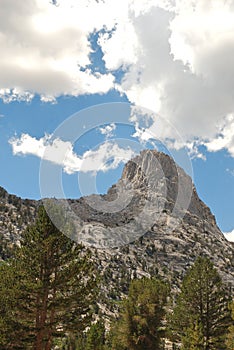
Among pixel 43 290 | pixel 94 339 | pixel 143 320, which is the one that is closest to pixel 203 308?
pixel 143 320

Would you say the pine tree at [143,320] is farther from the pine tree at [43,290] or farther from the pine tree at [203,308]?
the pine tree at [43,290]

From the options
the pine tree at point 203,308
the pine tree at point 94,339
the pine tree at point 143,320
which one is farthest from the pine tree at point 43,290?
the pine tree at point 94,339

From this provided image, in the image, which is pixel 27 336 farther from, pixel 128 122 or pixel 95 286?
pixel 128 122

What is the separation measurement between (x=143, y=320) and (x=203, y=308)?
6339mm

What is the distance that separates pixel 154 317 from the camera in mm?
38812

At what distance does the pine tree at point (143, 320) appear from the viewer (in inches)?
1496

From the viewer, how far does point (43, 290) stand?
26.1 m

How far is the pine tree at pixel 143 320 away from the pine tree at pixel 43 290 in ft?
39.6

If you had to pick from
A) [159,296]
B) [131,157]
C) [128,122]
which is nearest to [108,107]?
[128,122]

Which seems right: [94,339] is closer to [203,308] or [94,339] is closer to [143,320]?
[143,320]

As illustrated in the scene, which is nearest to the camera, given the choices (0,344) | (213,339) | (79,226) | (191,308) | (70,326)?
(0,344)

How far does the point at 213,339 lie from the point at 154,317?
5.76 m

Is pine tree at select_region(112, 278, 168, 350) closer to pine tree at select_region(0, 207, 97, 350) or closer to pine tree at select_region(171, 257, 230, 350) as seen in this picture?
pine tree at select_region(171, 257, 230, 350)

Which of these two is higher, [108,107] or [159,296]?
[108,107]
